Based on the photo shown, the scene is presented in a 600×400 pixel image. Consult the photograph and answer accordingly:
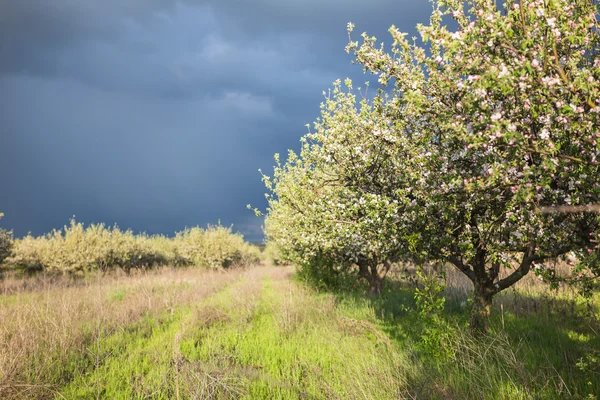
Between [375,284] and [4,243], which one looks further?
[4,243]

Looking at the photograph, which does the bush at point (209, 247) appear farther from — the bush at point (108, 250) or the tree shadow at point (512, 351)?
the tree shadow at point (512, 351)

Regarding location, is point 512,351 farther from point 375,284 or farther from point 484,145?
point 375,284

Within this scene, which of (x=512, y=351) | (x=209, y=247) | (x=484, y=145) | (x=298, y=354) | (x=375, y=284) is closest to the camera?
(x=484, y=145)

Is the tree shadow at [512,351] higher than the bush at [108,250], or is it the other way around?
the bush at [108,250]

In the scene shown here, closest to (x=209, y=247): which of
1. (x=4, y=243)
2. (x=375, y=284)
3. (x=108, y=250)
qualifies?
(x=108, y=250)

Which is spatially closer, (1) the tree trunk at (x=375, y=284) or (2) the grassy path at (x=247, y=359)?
(2) the grassy path at (x=247, y=359)

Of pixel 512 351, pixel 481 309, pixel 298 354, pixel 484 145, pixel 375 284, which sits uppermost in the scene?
pixel 484 145

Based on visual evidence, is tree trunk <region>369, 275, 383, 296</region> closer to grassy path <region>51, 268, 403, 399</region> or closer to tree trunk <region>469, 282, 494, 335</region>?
grassy path <region>51, 268, 403, 399</region>

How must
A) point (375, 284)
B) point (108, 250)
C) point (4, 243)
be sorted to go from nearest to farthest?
point (375, 284)
point (4, 243)
point (108, 250)

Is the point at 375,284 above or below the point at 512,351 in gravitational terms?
above

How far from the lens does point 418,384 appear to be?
5816 millimetres

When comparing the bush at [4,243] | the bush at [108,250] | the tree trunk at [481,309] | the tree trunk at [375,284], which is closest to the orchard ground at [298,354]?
the tree trunk at [481,309]

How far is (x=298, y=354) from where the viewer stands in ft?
28.7

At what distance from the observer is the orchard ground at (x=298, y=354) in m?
→ 5.88
